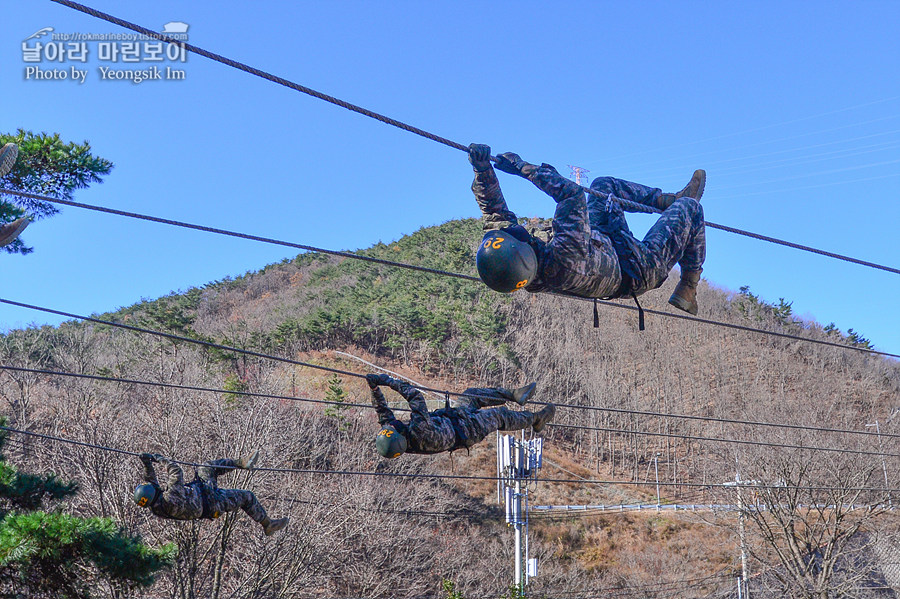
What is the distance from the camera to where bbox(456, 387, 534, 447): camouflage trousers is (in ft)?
24.4

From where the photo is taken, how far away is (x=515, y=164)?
19.0ft

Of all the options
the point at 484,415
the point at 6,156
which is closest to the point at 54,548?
the point at 484,415

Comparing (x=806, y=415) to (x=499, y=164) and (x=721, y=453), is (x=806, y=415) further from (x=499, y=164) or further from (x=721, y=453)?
(x=499, y=164)

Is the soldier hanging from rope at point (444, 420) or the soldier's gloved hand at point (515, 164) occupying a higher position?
the soldier's gloved hand at point (515, 164)

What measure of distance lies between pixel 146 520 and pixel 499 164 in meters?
15.0

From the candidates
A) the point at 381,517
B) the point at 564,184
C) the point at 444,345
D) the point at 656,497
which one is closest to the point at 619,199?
the point at 564,184

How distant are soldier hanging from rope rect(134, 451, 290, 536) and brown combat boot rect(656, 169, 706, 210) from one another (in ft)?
17.1

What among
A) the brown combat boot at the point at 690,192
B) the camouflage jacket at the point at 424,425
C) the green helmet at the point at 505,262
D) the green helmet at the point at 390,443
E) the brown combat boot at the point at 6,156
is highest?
the brown combat boot at the point at 690,192

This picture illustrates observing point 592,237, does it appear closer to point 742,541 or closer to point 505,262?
point 505,262

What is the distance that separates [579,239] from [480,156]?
A: 90 centimetres

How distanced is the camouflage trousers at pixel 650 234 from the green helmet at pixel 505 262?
1.05m

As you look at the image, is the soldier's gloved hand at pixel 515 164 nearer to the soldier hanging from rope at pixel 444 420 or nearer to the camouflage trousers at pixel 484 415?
the soldier hanging from rope at pixel 444 420

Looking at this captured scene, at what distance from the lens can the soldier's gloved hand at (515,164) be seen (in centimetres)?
579

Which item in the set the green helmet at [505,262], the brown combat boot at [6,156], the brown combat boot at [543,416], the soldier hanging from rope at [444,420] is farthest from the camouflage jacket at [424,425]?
the brown combat boot at [6,156]
